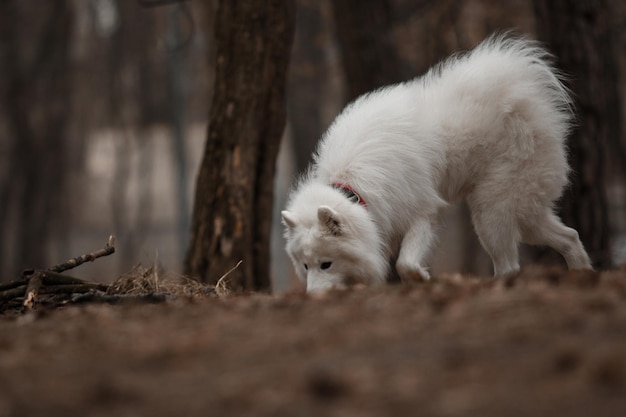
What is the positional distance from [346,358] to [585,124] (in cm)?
738

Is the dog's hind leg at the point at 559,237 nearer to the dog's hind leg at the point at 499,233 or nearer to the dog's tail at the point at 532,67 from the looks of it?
the dog's hind leg at the point at 499,233

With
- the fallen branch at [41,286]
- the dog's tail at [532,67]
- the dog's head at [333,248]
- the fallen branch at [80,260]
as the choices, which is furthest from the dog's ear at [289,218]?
the dog's tail at [532,67]

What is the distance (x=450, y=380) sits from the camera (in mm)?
3068

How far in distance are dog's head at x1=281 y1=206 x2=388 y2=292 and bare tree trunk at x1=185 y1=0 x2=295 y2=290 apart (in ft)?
4.24

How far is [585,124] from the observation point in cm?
1003

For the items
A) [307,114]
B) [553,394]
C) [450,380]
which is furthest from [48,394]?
[307,114]

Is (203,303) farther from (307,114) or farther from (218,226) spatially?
(307,114)

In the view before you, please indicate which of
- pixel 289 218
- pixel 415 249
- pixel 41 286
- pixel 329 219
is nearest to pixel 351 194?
pixel 329 219

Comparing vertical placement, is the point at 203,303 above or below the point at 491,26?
below

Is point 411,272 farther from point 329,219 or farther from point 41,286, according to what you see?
point 41,286

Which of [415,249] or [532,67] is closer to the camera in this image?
[415,249]

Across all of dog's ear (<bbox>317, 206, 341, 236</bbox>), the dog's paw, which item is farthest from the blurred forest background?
dog's ear (<bbox>317, 206, 341, 236</bbox>)

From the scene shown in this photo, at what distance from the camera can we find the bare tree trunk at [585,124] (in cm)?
1001

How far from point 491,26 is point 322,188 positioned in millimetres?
12459
